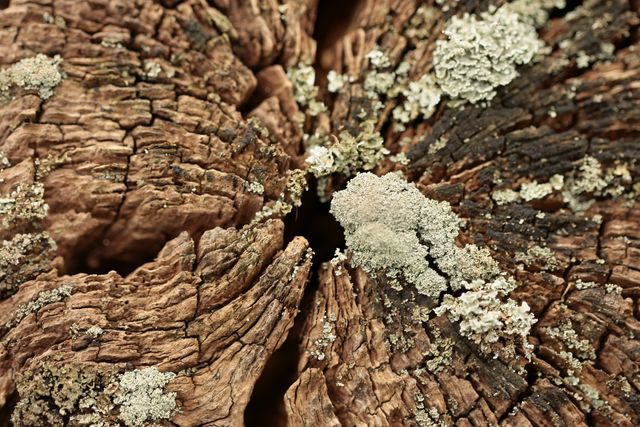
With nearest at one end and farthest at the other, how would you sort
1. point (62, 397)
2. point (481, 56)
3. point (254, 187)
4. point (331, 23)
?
point (62, 397)
point (254, 187)
point (481, 56)
point (331, 23)

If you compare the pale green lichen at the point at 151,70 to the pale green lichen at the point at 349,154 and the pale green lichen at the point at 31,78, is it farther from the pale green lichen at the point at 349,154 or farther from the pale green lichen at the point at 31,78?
the pale green lichen at the point at 349,154

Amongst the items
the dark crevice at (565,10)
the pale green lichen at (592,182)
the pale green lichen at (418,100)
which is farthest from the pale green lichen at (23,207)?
the dark crevice at (565,10)

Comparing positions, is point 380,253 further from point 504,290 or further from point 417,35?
point 417,35

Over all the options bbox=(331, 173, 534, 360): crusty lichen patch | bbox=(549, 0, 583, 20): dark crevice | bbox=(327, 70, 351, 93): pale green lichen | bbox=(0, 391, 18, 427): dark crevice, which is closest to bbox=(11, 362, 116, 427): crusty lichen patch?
bbox=(0, 391, 18, 427): dark crevice

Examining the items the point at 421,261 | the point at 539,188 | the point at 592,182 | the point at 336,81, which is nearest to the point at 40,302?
the point at 421,261

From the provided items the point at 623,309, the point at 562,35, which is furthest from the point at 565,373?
the point at 562,35

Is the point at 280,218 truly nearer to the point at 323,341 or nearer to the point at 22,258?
the point at 323,341

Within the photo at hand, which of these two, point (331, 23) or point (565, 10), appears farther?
point (331, 23)

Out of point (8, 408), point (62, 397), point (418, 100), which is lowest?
point (8, 408)
